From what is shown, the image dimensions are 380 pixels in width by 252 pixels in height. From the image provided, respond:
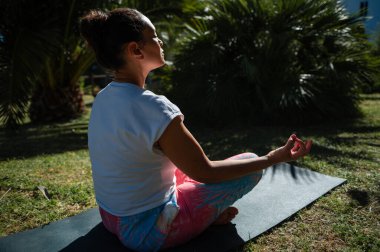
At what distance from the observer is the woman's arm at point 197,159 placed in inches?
58.8

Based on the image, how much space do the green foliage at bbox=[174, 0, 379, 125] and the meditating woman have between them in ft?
11.7

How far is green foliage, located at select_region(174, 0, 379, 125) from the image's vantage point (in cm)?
536

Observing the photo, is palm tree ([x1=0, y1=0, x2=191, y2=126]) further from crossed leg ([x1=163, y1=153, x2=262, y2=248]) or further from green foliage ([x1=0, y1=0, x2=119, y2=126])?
crossed leg ([x1=163, y1=153, x2=262, y2=248])

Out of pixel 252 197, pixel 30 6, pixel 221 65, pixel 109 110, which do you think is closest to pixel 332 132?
pixel 221 65

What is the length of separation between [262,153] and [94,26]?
293 centimetres

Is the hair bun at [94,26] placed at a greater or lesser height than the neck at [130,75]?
greater

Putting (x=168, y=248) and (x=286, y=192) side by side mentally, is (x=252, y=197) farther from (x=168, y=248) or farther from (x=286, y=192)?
(x=168, y=248)

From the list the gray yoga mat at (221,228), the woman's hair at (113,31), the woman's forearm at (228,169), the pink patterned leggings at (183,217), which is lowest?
the gray yoga mat at (221,228)

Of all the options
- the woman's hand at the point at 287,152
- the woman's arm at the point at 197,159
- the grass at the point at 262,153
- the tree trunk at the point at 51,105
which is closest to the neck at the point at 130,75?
the woman's arm at the point at 197,159

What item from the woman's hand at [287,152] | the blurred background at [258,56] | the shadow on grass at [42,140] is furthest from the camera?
the blurred background at [258,56]

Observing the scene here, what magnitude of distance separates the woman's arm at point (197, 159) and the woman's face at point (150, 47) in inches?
14.0

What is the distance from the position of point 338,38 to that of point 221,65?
1934 millimetres

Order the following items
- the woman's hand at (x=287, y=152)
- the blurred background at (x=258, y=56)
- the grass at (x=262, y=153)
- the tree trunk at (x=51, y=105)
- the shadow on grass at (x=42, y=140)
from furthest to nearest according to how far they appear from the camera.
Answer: the tree trunk at (x=51, y=105)
the blurred background at (x=258, y=56)
the shadow on grass at (x=42, y=140)
the grass at (x=262, y=153)
the woman's hand at (x=287, y=152)

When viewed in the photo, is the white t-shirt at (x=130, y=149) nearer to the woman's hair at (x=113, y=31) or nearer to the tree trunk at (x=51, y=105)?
the woman's hair at (x=113, y=31)
